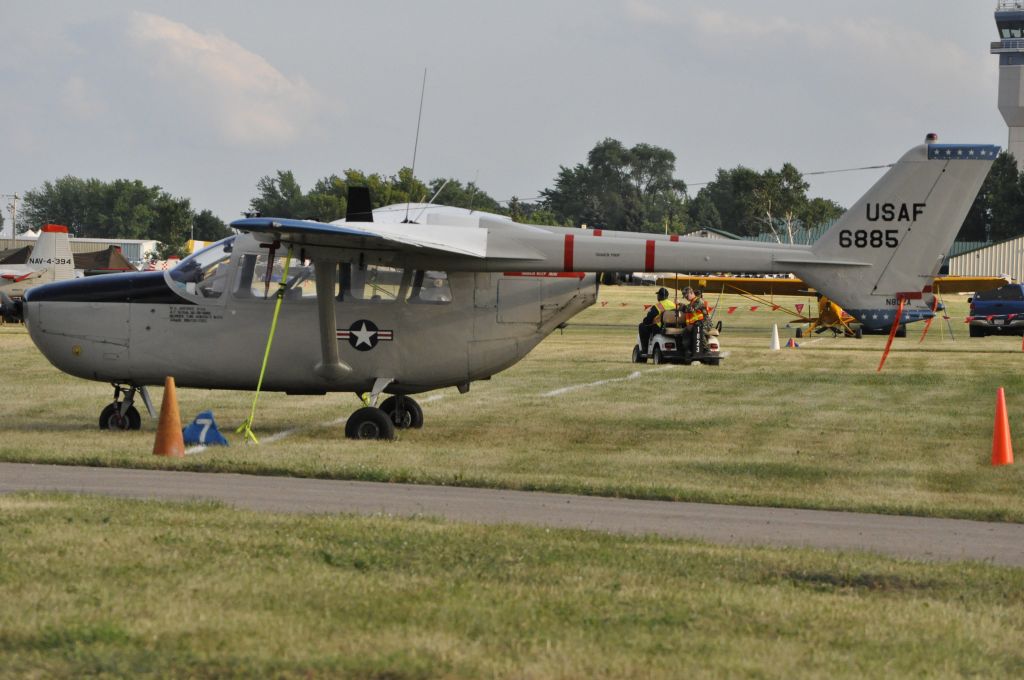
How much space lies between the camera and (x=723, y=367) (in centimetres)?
2770

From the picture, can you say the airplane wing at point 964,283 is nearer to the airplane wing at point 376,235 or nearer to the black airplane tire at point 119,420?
the airplane wing at point 376,235

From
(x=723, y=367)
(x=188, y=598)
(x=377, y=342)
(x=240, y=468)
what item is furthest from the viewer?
(x=723, y=367)

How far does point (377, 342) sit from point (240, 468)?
10.9 ft

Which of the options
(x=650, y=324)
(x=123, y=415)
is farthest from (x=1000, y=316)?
(x=123, y=415)

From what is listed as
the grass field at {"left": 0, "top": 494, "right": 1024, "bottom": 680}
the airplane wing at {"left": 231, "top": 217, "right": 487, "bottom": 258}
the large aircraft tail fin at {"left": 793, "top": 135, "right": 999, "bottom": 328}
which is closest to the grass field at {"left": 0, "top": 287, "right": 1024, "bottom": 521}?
the large aircraft tail fin at {"left": 793, "top": 135, "right": 999, "bottom": 328}

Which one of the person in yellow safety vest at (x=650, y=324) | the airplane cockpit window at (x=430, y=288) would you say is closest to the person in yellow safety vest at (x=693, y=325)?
the person in yellow safety vest at (x=650, y=324)

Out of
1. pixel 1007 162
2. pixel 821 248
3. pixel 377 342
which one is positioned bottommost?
pixel 377 342

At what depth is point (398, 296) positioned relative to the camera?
586 inches

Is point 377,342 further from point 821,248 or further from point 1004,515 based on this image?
point 1004,515

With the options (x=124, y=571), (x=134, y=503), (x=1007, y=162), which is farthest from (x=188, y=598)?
(x=1007, y=162)

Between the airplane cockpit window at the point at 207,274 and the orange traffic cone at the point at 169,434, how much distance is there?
2374 mm

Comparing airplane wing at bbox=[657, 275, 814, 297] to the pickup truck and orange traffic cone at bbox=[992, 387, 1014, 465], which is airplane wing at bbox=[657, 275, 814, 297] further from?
orange traffic cone at bbox=[992, 387, 1014, 465]

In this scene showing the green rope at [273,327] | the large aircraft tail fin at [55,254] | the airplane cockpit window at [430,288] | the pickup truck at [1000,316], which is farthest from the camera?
the large aircraft tail fin at [55,254]

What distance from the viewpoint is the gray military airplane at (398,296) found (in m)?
14.5
